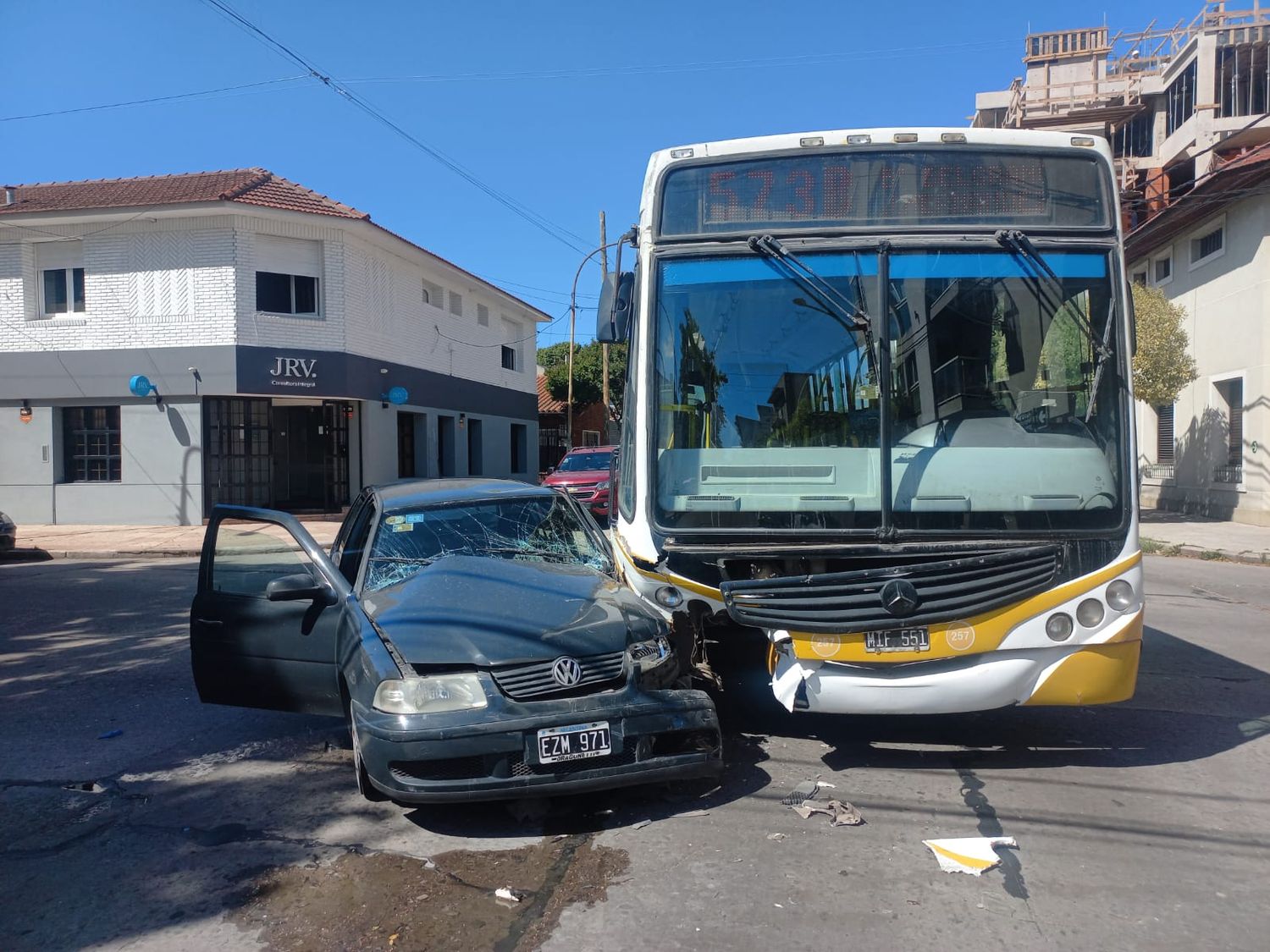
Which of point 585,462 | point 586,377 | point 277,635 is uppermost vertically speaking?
point 586,377

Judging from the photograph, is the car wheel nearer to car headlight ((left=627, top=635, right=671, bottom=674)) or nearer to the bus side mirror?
car headlight ((left=627, top=635, right=671, bottom=674))

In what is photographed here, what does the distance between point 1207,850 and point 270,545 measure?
22.0ft

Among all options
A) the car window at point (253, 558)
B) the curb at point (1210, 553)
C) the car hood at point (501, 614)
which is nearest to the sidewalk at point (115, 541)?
the car window at point (253, 558)

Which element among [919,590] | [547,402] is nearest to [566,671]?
[919,590]

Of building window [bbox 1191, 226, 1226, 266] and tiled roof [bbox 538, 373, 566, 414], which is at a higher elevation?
building window [bbox 1191, 226, 1226, 266]

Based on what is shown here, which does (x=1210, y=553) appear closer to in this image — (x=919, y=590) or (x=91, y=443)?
(x=919, y=590)

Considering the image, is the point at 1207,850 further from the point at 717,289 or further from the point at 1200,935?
the point at 717,289

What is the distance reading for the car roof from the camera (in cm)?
585

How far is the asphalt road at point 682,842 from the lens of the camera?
3385mm

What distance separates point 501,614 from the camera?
14.9 feet

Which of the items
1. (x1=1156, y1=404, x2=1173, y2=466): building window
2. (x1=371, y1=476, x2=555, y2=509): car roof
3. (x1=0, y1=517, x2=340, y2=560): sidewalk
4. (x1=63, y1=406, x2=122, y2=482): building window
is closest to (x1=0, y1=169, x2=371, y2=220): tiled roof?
(x1=63, y1=406, x2=122, y2=482): building window

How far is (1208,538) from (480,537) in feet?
51.8

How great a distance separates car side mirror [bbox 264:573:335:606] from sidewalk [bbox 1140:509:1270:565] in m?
14.8

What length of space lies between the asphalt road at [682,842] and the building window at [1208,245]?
56.9ft
